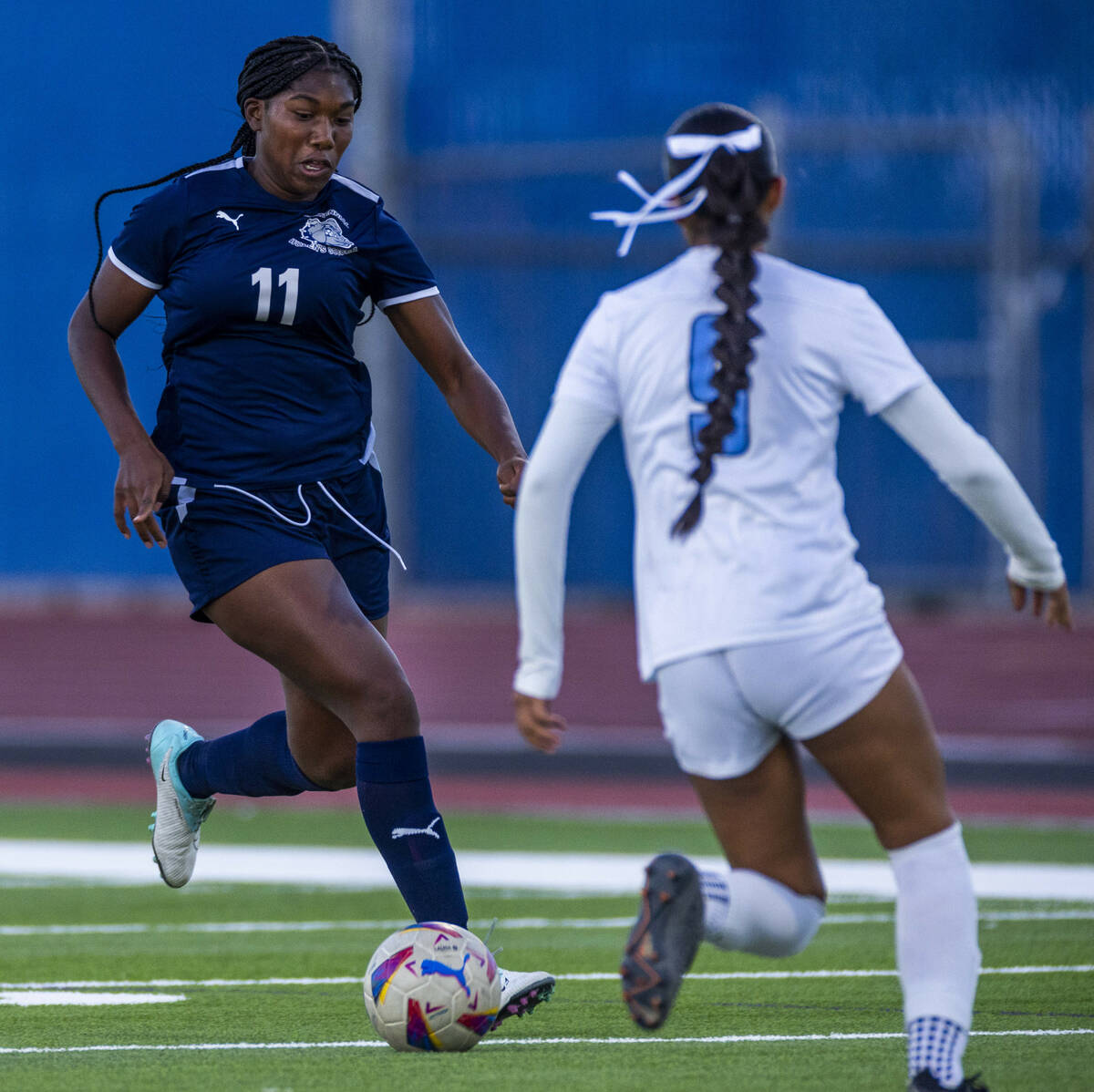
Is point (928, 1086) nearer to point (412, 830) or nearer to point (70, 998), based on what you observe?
point (412, 830)

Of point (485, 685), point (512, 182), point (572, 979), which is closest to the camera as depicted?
point (572, 979)

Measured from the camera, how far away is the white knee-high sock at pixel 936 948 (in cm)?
441

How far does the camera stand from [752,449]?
448 centimetres

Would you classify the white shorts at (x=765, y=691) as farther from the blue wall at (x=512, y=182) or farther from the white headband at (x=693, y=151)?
the blue wall at (x=512, y=182)

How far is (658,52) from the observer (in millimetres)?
29328

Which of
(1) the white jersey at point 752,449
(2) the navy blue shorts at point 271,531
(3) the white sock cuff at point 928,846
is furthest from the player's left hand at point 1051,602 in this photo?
(2) the navy blue shorts at point 271,531

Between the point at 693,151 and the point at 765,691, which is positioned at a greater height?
the point at 693,151

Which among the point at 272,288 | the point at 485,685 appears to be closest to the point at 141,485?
the point at 272,288

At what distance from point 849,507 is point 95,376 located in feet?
68.2

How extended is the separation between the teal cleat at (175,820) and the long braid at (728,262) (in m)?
2.59

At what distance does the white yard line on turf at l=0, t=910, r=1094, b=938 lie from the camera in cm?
825

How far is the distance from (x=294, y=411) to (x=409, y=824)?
107 cm

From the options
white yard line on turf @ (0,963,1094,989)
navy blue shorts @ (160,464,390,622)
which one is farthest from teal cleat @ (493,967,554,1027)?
white yard line on turf @ (0,963,1094,989)

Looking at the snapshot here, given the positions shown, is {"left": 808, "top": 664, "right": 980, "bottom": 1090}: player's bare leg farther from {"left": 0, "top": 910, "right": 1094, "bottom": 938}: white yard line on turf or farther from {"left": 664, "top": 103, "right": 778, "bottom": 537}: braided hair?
{"left": 0, "top": 910, "right": 1094, "bottom": 938}: white yard line on turf
